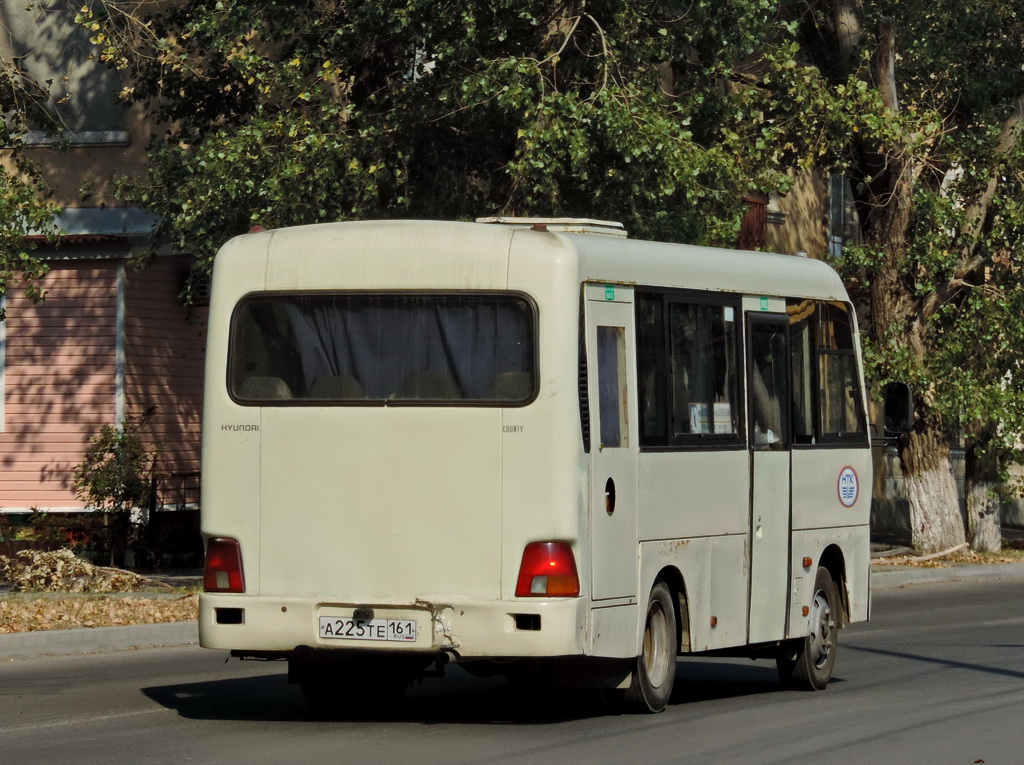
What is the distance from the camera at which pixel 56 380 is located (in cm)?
2483

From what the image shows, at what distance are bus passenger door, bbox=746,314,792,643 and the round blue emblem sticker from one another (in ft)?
2.94

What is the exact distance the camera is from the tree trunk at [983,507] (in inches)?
1129

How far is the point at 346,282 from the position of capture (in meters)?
10.7

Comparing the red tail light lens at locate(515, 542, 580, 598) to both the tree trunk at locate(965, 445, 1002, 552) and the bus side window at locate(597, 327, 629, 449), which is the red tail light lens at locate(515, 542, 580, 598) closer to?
the bus side window at locate(597, 327, 629, 449)

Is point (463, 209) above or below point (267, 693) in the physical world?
above

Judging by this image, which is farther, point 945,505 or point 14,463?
point 945,505

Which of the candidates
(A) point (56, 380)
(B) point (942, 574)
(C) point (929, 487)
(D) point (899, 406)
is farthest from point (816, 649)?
(C) point (929, 487)

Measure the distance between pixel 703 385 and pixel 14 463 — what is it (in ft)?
49.7

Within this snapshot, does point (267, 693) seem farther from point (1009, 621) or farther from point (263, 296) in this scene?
point (1009, 621)

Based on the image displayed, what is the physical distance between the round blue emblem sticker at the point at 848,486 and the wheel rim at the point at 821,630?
2.28 feet

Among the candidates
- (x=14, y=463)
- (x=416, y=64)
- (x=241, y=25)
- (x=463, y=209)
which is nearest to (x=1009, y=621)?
(x=463, y=209)

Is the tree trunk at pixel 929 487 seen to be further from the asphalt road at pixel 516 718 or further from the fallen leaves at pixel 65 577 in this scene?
the fallen leaves at pixel 65 577

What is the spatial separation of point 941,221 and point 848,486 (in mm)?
13387

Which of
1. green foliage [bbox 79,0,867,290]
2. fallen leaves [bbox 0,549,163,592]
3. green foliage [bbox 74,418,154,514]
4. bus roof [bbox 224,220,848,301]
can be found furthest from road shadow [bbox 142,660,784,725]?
green foliage [bbox 74,418,154,514]
